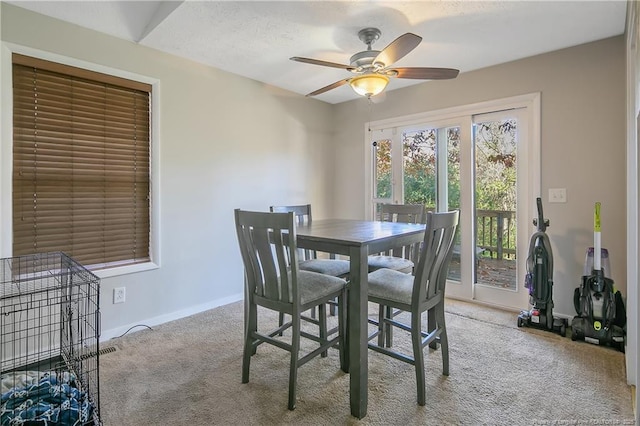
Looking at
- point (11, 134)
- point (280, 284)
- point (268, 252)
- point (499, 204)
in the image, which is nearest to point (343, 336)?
point (280, 284)

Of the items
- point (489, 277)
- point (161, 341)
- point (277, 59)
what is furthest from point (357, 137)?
point (161, 341)

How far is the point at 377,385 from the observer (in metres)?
1.97

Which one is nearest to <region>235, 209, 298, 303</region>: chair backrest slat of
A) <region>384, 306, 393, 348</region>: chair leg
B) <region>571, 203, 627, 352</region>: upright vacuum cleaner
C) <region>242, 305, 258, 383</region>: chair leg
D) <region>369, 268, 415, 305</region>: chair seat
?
<region>242, 305, 258, 383</region>: chair leg

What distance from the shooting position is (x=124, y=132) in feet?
9.04

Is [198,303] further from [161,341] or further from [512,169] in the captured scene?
[512,169]

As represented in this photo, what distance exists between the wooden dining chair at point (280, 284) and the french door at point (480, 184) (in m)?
1.98

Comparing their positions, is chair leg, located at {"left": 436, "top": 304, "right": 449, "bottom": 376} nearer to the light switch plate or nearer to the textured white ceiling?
the light switch plate

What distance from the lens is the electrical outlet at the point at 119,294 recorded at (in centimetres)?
266

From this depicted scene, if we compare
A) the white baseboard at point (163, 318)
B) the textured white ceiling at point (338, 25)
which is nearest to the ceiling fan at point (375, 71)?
the textured white ceiling at point (338, 25)

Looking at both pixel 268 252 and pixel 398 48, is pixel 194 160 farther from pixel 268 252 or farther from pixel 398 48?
pixel 398 48

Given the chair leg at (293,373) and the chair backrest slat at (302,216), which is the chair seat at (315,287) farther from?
the chair backrest slat at (302,216)

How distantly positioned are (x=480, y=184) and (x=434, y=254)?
1938mm

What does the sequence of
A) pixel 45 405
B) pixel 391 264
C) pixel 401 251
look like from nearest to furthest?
1. pixel 45 405
2. pixel 391 264
3. pixel 401 251

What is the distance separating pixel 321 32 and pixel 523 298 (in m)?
2.95
